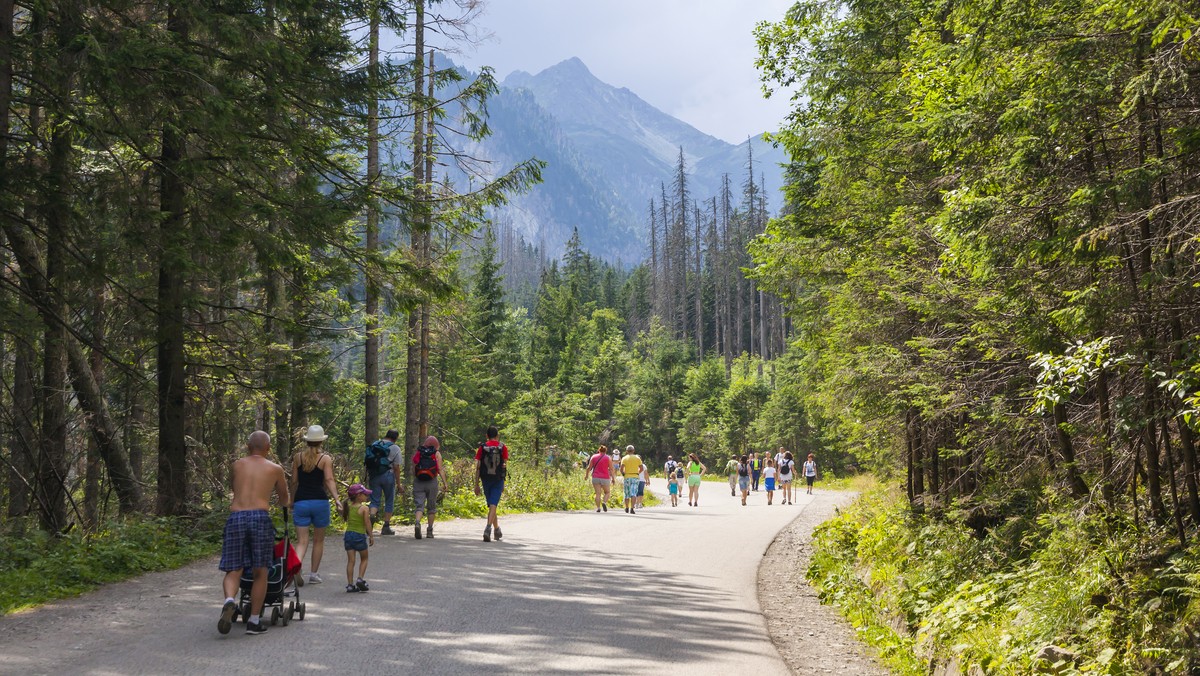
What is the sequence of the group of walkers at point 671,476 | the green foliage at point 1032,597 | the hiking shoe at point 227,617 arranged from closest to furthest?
the green foliage at point 1032,597, the hiking shoe at point 227,617, the group of walkers at point 671,476

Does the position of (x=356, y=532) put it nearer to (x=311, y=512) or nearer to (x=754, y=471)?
(x=311, y=512)

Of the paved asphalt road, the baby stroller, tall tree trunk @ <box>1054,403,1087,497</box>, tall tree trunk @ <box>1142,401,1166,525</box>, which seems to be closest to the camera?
the paved asphalt road

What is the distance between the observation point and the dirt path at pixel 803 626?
25.6 feet

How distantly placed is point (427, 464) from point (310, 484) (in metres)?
5.35

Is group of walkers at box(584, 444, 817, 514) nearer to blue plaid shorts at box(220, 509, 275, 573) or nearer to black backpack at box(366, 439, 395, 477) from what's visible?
black backpack at box(366, 439, 395, 477)

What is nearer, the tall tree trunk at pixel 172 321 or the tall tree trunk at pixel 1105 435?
the tall tree trunk at pixel 1105 435

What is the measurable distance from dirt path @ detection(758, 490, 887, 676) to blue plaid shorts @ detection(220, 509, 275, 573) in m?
4.54

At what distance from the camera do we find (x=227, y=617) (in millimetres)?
7238

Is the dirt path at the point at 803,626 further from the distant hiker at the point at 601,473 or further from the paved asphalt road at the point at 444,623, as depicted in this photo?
the distant hiker at the point at 601,473

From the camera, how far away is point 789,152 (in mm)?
16516

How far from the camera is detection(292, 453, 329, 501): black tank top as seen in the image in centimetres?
994

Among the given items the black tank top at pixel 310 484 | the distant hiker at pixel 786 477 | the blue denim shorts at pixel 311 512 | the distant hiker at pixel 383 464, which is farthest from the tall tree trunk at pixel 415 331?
the distant hiker at pixel 786 477

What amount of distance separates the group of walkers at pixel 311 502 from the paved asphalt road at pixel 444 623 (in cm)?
37

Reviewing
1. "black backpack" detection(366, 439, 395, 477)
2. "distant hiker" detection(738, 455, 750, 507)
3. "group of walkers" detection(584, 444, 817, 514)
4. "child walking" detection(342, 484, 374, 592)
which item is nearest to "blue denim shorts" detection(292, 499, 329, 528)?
"child walking" detection(342, 484, 374, 592)
